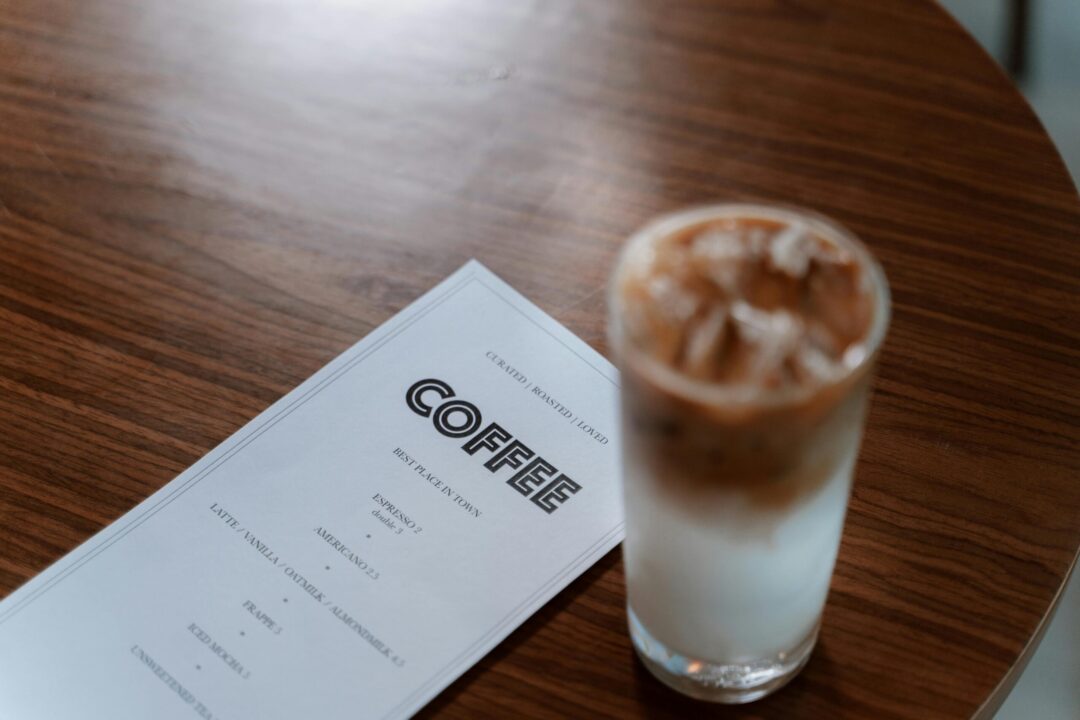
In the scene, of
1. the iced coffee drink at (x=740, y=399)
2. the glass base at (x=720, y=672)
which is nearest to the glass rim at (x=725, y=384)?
the iced coffee drink at (x=740, y=399)

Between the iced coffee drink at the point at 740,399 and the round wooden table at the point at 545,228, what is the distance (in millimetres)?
88

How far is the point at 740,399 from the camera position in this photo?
32 centimetres

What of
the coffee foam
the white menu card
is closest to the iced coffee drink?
the coffee foam

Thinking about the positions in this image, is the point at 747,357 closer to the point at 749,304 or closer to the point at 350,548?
the point at 749,304

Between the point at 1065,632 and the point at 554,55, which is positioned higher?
the point at 554,55

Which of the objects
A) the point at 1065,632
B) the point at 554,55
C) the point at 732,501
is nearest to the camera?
the point at 732,501

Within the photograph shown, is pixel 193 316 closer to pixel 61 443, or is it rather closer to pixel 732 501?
pixel 61 443

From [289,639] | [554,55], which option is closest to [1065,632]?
[554,55]

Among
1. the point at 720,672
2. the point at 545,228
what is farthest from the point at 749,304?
the point at 545,228

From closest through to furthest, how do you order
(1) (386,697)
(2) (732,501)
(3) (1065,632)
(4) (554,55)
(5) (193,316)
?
(2) (732,501)
(1) (386,697)
(5) (193,316)
(4) (554,55)
(3) (1065,632)

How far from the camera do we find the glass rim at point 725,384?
32 cm

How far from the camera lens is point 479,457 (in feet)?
1.75

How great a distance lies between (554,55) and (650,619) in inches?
15.9

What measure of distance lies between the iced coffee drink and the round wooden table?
0.09m
